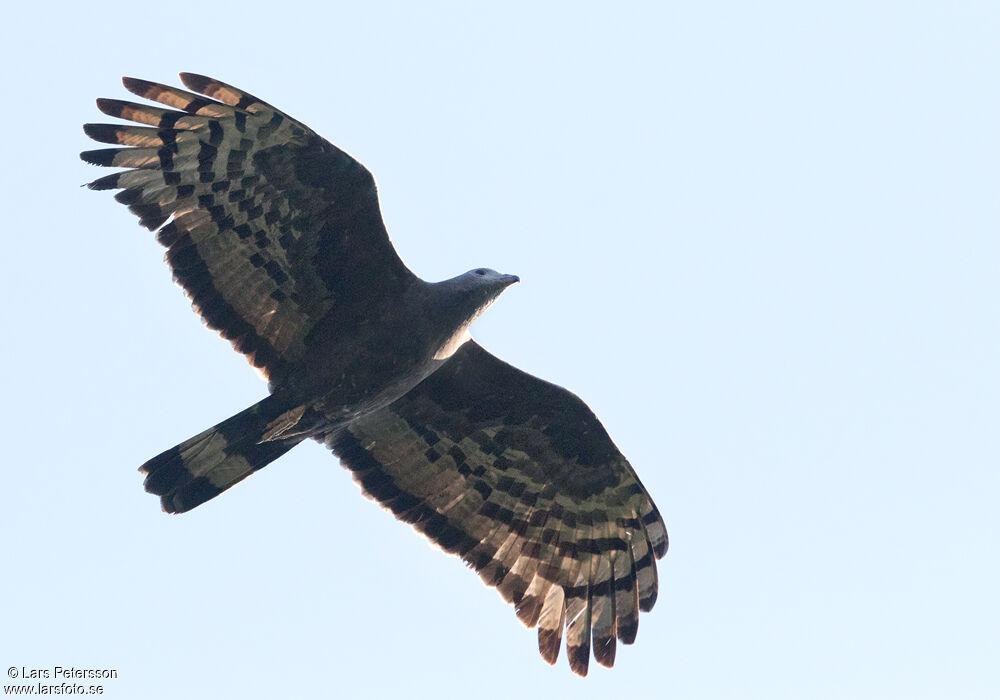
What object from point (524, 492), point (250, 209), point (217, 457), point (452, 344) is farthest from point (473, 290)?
point (217, 457)

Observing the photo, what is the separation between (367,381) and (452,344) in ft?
2.62

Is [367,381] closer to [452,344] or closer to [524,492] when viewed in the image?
[452,344]

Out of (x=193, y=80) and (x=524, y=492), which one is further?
(x=524, y=492)

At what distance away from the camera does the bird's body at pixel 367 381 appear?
11336mm

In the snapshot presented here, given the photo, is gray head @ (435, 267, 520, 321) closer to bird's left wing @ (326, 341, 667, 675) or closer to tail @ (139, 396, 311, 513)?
bird's left wing @ (326, 341, 667, 675)

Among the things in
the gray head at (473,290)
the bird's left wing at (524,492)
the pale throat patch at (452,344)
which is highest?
the gray head at (473,290)

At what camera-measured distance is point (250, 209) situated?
11.6 metres

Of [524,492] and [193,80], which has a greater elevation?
[193,80]

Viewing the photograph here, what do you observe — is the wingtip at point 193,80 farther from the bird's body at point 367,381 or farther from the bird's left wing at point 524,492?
the bird's left wing at point 524,492

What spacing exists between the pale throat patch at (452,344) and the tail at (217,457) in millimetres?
1272

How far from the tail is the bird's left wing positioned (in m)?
0.98

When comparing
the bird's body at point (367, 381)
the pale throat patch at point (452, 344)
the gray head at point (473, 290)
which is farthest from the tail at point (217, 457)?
the gray head at point (473, 290)

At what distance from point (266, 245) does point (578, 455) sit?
3419mm

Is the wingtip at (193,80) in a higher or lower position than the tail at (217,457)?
higher
